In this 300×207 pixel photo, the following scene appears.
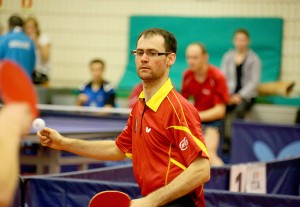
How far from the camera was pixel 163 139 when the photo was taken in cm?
366

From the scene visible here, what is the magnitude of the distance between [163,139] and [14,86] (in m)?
1.72

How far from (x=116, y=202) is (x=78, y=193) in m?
→ 1.49

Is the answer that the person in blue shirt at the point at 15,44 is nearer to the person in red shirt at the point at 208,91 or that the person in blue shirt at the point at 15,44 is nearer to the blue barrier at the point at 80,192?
the person in red shirt at the point at 208,91

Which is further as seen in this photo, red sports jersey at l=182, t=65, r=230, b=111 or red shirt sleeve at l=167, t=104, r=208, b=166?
red sports jersey at l=182, t=65, r=230, b=111

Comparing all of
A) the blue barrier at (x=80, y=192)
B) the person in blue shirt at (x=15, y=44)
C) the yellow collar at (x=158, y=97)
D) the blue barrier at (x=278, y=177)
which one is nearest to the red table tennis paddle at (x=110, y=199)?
the yellow collar at (x=158, y=97)

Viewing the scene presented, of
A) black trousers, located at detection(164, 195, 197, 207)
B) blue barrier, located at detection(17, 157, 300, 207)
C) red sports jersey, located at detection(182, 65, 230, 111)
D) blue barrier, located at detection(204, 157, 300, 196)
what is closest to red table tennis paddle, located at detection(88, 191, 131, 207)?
black trousers, located at detection(164, 195, 197, 207)

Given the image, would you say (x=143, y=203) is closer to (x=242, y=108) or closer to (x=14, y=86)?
(x=14, y=86)

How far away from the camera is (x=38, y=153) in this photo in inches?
301

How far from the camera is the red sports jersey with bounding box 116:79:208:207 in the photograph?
11.7 ft

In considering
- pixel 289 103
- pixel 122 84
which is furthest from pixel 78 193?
pixel 122 84

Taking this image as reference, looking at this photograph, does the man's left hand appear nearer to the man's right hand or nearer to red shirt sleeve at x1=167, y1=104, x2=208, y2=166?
red shirt sleeve at x1=167, y1=104, x2=208, y2=166

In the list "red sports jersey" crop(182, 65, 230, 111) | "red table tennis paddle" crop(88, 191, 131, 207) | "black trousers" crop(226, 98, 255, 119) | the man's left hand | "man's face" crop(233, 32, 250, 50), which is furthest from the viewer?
"black trousers" crop(226, 98, 255, 119)

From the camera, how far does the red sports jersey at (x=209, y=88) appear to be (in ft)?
26.1

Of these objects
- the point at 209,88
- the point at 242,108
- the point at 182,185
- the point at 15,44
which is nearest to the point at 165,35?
the point at 182,185
